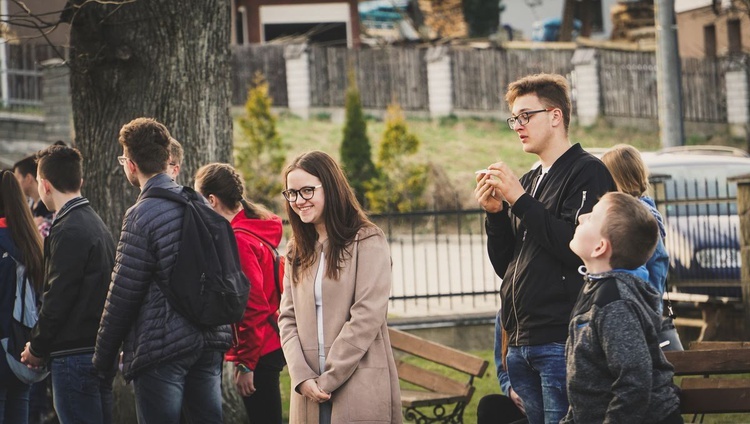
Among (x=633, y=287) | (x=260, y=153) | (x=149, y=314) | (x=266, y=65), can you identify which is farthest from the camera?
(x=266, y=65)

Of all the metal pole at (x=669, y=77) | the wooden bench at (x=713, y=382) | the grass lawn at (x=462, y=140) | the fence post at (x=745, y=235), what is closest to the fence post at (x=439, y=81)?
the grass lawn at (x=462, y=140)

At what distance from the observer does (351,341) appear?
473cm

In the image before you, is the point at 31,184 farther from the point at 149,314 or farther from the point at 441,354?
the point at 149,314

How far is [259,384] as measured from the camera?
6.08 m

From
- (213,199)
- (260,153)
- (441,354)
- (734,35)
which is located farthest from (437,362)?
(734,35)

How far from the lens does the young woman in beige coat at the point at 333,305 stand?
4.75 m

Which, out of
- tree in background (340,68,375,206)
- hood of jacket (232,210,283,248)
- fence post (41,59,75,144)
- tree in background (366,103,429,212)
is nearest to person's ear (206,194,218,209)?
hood of jacket (232,210,283,248)

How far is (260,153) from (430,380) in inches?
658

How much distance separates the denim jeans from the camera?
631cm

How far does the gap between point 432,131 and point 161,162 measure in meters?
24.8

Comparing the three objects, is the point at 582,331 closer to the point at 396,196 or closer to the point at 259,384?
the point at 259,384

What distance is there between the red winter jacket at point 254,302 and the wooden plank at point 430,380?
2.35 m

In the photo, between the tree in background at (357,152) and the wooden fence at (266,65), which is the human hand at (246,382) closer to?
the tree in background at (357,152)

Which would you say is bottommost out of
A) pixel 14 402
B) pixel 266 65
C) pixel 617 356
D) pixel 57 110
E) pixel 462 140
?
pixel 14 402
